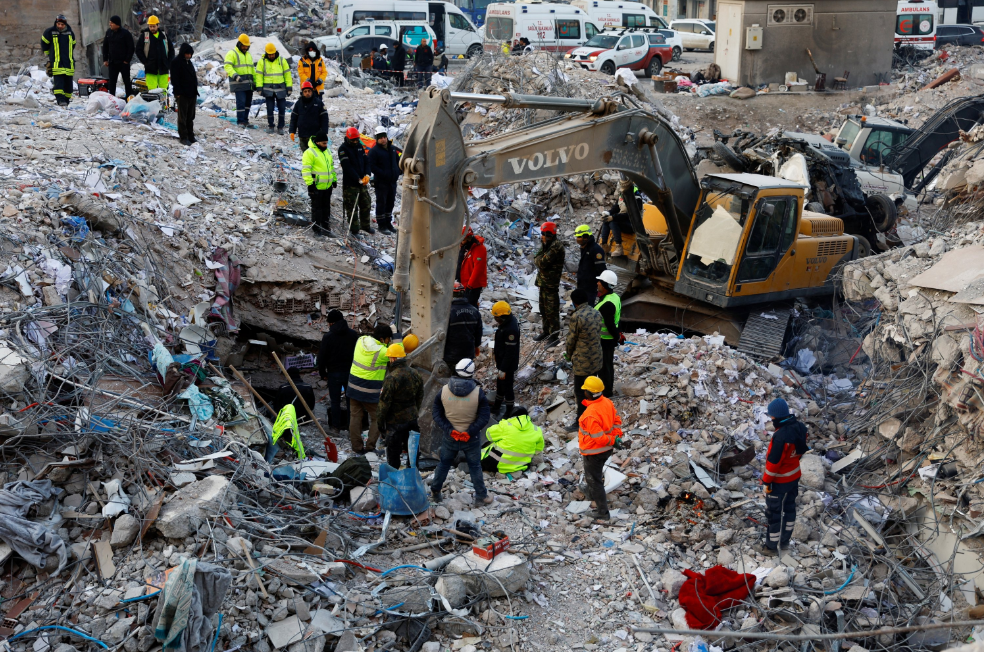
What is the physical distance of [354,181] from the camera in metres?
12.2

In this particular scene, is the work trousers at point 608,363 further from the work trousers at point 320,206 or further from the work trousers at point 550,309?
the work trousers at point 320,206

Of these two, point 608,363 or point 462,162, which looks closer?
point 462,162

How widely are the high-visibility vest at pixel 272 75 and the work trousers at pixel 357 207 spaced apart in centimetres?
386

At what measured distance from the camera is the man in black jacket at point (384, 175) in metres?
12.7

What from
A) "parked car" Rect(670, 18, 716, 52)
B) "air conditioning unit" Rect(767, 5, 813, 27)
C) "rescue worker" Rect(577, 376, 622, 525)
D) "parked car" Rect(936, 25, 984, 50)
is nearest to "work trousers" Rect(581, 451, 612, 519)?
"rescue worker" Rect(577, 376, 622, 525)

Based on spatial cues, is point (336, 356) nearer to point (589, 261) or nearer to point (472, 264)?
point (472, 264)

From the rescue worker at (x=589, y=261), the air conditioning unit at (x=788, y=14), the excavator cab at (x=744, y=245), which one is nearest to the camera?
the excavator cab at (x=744, y=245)

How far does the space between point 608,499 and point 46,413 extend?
4.65 meters

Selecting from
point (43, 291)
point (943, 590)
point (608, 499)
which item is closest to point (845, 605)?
point (943, 590)

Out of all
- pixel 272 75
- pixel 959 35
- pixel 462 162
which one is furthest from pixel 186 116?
pixel 959 35

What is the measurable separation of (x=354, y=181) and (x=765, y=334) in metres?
5.60

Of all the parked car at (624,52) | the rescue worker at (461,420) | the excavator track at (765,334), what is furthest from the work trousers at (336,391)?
the parked car at (624,52)

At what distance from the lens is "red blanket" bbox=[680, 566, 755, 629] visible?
6.40 meters

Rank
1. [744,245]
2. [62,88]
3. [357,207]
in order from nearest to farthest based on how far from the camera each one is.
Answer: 1. [744,245]
2. [357,207]
3. [62,88]
